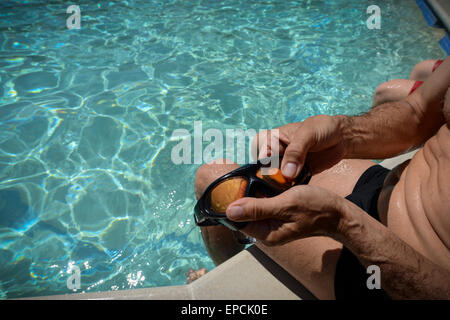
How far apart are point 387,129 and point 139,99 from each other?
2.99 m

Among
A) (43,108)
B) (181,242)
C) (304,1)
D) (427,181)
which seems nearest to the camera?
(427,181)

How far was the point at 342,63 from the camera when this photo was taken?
187 inches

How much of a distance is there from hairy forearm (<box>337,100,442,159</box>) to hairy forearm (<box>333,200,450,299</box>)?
725mm

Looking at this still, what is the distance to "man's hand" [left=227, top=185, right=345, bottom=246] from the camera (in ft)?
4.06

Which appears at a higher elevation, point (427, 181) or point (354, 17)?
point (354, 17)

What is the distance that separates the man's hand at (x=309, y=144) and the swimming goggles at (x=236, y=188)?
0.25 feet

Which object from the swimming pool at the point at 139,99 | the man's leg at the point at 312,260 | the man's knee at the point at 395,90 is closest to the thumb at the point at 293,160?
the man's leg at the point at 312,260

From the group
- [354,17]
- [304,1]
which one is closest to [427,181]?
[354,17]

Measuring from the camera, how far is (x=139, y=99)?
394cm

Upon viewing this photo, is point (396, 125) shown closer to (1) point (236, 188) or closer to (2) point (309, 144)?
(2) point (309, 144)

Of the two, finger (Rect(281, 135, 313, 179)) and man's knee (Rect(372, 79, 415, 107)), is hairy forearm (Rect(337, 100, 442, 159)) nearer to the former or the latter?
finger (Rect(281, 135, 313, 179))

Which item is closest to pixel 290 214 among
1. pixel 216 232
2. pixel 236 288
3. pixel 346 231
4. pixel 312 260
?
pixel 346 231
